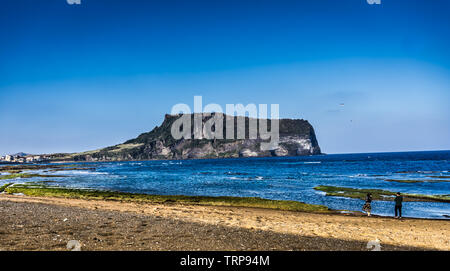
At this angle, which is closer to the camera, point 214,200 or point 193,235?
point 193,235

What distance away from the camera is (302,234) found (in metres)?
16.1

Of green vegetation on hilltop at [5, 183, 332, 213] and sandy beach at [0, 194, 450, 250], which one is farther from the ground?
sandy beach at [0, 194, 450, 250]

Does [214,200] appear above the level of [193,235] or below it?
below

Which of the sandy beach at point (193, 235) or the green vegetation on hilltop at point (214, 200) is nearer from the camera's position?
the sandy beach at point (193, 235)

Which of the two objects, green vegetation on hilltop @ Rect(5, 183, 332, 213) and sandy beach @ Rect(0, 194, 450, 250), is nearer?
sandy beach @ Rect(0, 194, 450, 250)

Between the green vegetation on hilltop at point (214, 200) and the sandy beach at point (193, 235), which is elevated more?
the sandy beach at point (193, 235)
